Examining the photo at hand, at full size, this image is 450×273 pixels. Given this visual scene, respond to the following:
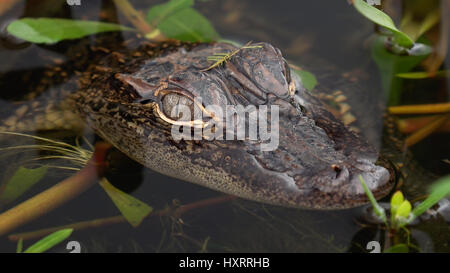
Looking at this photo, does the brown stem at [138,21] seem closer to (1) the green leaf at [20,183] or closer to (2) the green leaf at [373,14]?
(1) the green leaf at [20,183]

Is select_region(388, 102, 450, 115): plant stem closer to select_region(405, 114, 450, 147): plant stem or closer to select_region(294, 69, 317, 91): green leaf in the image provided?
select_region(405, 114, 450, 147): plant stem

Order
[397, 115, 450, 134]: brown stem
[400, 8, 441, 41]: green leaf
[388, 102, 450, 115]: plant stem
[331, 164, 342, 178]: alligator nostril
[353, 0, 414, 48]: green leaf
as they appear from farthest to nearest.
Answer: [400, 8, 441, 41]: green leaf
[388, 102, 450, 115]: plant stem
[397, 115, 450, 134]: brown stem
[353, 0, 414, 48]: green leaf
[331, 164, 342, 178]: alligator nostril

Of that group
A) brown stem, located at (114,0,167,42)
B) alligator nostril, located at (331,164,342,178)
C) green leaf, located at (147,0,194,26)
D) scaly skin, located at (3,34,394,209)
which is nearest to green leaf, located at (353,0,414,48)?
scaly skin, located at (3,34,394,209)

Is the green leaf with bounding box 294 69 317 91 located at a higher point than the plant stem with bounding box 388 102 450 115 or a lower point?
higher

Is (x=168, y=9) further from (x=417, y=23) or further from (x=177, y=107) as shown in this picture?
(x=417, y=23)

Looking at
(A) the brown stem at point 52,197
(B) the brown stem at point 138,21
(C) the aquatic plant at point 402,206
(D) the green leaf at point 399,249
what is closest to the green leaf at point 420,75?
(C) the aquatic plant at point 402,206

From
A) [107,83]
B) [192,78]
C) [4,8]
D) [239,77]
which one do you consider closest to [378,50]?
[239,77]
